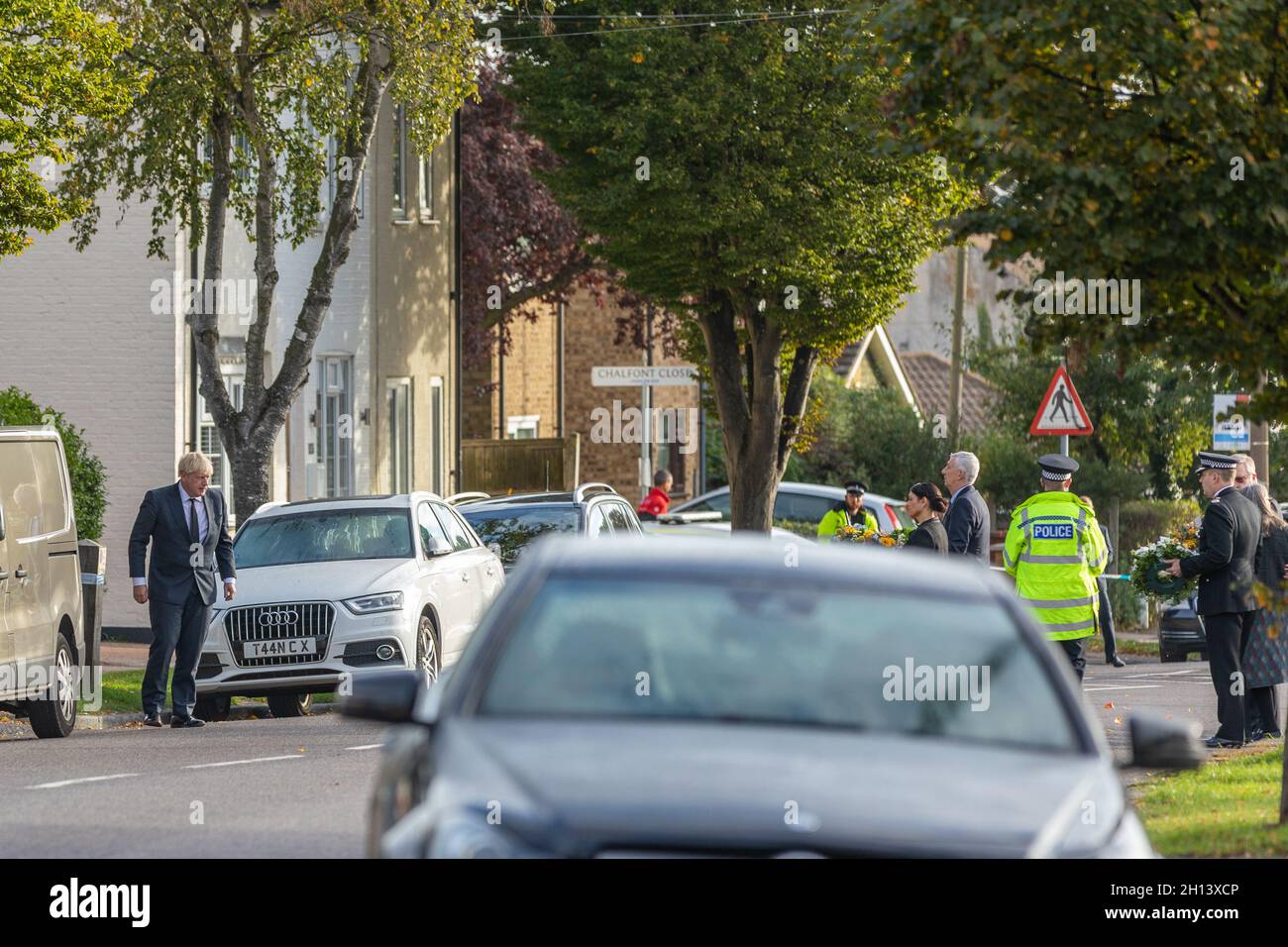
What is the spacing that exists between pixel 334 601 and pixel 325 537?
4.01 ft

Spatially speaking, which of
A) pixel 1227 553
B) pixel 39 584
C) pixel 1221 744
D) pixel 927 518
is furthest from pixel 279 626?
pixel 1227 553

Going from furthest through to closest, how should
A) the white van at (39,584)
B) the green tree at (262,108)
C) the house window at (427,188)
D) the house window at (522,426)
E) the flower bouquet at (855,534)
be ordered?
1. the house window at (522,426)
2. the house window at (427,188)
3. the flower bouquet at (855,534)
4. the green tree at (262,108)
5. the white van at (39,584)

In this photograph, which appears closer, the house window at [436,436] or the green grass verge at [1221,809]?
the green grass verge at [1221,809]

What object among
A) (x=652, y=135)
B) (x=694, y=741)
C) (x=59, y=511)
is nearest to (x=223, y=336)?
(x=652, y=135)

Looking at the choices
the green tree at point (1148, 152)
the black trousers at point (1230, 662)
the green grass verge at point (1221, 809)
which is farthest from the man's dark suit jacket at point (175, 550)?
the green tree at point (1148, 152)

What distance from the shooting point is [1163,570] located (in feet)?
53.2

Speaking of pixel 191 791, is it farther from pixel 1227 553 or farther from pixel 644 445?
pixel 644 445

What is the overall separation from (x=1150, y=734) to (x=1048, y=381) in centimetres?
3316

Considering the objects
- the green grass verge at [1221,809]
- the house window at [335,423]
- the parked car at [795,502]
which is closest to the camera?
the green grass verge at [1221,809]

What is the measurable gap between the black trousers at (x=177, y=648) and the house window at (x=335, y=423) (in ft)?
43.7

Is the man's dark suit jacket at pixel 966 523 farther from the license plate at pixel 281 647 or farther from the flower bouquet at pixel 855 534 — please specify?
the flower bouquet at pixel 855 534

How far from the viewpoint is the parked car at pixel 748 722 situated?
16.2 feet

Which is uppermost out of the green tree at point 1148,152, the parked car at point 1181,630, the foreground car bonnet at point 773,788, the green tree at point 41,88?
the green tree at point 41,88
